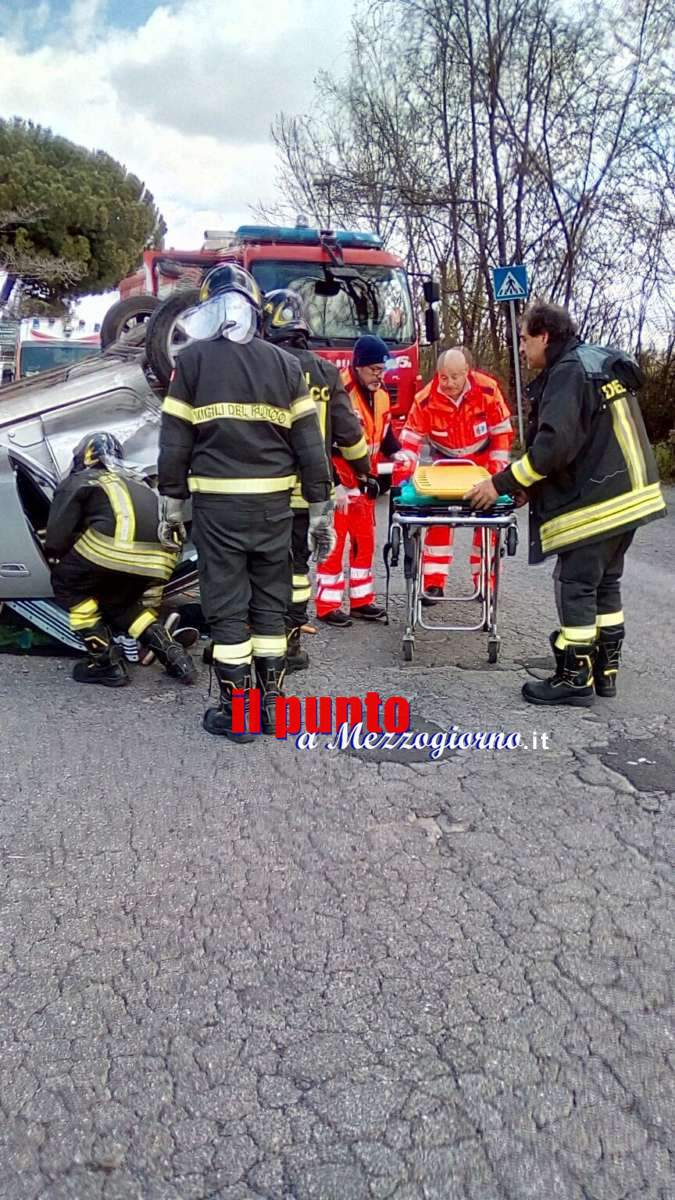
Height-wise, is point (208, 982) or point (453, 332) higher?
point (453, 332)

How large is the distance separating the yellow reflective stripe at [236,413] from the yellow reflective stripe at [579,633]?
5.36 ft

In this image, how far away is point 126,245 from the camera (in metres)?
32.4

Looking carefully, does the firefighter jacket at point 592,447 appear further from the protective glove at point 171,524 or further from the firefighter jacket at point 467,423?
the protective glove at point 171,524

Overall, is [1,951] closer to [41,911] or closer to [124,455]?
[41,911]

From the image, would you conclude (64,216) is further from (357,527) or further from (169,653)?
(169,653)

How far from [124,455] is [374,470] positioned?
1485 mm

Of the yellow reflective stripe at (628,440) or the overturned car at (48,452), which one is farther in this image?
the overturned car at (48,452)

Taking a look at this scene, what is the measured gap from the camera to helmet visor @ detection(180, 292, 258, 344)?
371cm

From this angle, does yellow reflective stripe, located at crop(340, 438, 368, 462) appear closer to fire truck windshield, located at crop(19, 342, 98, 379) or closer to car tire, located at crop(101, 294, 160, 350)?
car tire, located at crop(101, 294, 160, 350)

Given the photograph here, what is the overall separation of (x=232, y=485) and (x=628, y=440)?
1781 mm

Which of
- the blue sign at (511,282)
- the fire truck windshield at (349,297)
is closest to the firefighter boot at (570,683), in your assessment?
the fire truck windshield at (349,297)

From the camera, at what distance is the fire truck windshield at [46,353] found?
18.0m

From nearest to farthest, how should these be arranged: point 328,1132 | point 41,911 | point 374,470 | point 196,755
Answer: point 328,1132 → point 41,911 → point 196,755 → point 374,470

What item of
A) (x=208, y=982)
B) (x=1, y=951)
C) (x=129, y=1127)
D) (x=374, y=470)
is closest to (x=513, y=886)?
(x=208, y=982)
